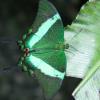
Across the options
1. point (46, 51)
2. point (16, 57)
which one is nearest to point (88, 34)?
point (46, 51)

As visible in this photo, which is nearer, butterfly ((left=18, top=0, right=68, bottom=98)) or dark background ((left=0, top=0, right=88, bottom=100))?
butterfly ((left=18, top=0, right=68, bottom=98))

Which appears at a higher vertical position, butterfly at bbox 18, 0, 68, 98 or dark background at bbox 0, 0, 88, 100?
butterfly at bbox 18, 0, 68, 98

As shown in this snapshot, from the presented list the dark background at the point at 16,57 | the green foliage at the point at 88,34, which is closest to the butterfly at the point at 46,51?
Answer: the green foliage at the point at 88,34

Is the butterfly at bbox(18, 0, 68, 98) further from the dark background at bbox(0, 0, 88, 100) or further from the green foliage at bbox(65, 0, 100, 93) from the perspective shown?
the dark background at bbox(0, 0, 88, 100)

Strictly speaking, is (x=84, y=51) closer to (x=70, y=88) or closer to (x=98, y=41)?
(x=98, y=41)

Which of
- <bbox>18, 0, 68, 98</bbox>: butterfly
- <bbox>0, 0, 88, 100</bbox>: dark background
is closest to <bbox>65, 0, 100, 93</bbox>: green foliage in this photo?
<bbox>18, 0, 68, 98</bbox>: butterfly

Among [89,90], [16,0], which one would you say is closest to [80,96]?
[89,90]

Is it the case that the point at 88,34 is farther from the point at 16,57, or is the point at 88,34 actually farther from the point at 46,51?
the point at 16,57

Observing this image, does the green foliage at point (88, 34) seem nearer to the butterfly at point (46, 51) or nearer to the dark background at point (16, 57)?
the butterfly at point (46, 51)
